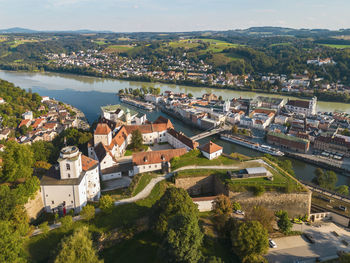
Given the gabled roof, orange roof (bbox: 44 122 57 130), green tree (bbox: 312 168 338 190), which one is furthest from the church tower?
orange roof (bbox: 44 122 57 130)

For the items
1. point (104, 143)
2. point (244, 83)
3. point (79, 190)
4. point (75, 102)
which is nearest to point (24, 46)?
point (75, 102)

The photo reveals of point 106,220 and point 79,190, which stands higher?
point 79,190

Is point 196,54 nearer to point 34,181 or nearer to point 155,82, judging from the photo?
point 155,82

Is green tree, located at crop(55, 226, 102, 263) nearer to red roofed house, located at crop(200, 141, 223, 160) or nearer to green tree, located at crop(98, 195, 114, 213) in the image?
green tree, located at crop(98, 195, 114, 213)

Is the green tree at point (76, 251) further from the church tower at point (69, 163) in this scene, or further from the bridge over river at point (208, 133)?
the bridge over river at point (208, 133)

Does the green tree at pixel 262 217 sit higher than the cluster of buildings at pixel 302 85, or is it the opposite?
the cluster of buildings at pixel 302 85

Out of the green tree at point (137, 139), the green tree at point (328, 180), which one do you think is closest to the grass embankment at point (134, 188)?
the green tree at point (137, 139)
